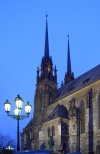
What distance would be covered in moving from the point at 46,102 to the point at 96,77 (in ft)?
58.7

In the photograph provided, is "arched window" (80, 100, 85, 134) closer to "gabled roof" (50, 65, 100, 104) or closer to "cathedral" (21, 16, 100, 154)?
"cathedral" (21, 16, 100, 154)

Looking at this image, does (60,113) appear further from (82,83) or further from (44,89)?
(44,89)

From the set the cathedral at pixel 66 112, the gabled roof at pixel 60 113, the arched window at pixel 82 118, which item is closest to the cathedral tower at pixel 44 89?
the cathedral at pixel 66 112

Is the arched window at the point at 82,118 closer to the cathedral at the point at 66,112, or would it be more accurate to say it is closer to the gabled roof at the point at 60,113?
the cathedral at the point at 66,112

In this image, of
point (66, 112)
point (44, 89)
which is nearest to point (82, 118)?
point (66, 112)

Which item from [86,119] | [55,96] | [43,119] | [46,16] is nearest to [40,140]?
[43,119]

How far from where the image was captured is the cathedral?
5405 cm

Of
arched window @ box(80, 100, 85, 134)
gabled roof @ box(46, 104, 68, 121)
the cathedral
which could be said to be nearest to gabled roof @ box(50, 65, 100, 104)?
the cathedral

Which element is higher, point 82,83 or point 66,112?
point 82,83

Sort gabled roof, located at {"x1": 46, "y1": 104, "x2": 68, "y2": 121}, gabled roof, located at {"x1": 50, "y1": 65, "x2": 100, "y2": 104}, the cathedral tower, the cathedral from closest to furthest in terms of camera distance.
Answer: the cathedral, gabled roof, located at {"x1": 50, "y1": 65, "x2": 100, "y2": 104}, gabled roof, located at {"x1": 46, "y1": 104, "x2": 68, "y2": 121}, the cathedral tower

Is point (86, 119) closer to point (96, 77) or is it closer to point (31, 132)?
point (96, 77)

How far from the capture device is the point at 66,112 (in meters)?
62.0

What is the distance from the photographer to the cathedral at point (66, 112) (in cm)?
5405

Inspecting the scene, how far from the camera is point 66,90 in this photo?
2672 inches
